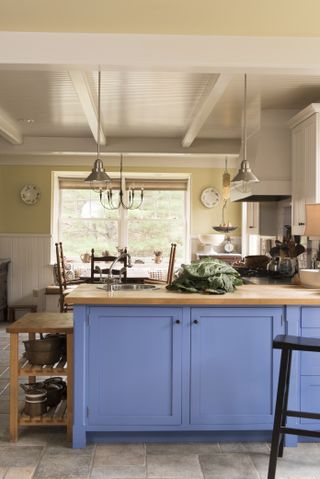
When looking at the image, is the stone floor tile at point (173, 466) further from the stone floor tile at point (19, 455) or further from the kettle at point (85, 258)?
the kettle at point (85, 258)

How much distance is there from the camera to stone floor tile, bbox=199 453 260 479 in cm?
292

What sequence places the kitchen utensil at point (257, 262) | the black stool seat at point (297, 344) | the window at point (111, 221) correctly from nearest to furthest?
the black stool seat at point (297, 344), the kitchen utensil at point (257, 262), the window at point (111, 221)

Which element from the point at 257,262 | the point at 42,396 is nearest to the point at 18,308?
the point at 257,262

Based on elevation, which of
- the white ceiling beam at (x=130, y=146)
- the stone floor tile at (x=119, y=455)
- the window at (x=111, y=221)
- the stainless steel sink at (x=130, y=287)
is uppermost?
the white ceiling beam at (x=130, y=146)

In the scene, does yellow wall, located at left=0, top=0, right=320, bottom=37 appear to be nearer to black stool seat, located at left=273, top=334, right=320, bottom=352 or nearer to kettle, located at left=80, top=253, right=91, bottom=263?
black stool seat, located at left=273, top=334, right=320, bottom=352

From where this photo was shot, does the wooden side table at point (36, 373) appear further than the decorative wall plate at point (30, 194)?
No

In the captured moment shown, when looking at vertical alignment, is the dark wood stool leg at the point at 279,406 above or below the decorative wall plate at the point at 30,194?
below

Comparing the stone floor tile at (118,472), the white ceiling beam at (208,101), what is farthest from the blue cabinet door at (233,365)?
the white ceiling beam at (208,101)

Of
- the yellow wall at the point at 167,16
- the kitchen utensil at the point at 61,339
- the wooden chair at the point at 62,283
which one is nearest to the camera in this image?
the yellow wall at the point at 167,16

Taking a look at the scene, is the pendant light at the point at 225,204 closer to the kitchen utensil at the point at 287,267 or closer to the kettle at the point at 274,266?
the kettle at the point at 274,266

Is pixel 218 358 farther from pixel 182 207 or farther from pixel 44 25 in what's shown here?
pixel 182 207

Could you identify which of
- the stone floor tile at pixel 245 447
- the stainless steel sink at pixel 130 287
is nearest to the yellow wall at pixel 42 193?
the stainless steel sink at pixel 130 287

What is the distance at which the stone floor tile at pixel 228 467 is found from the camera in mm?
2922

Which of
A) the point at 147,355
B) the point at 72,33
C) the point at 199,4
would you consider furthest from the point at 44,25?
the point at 147,355
